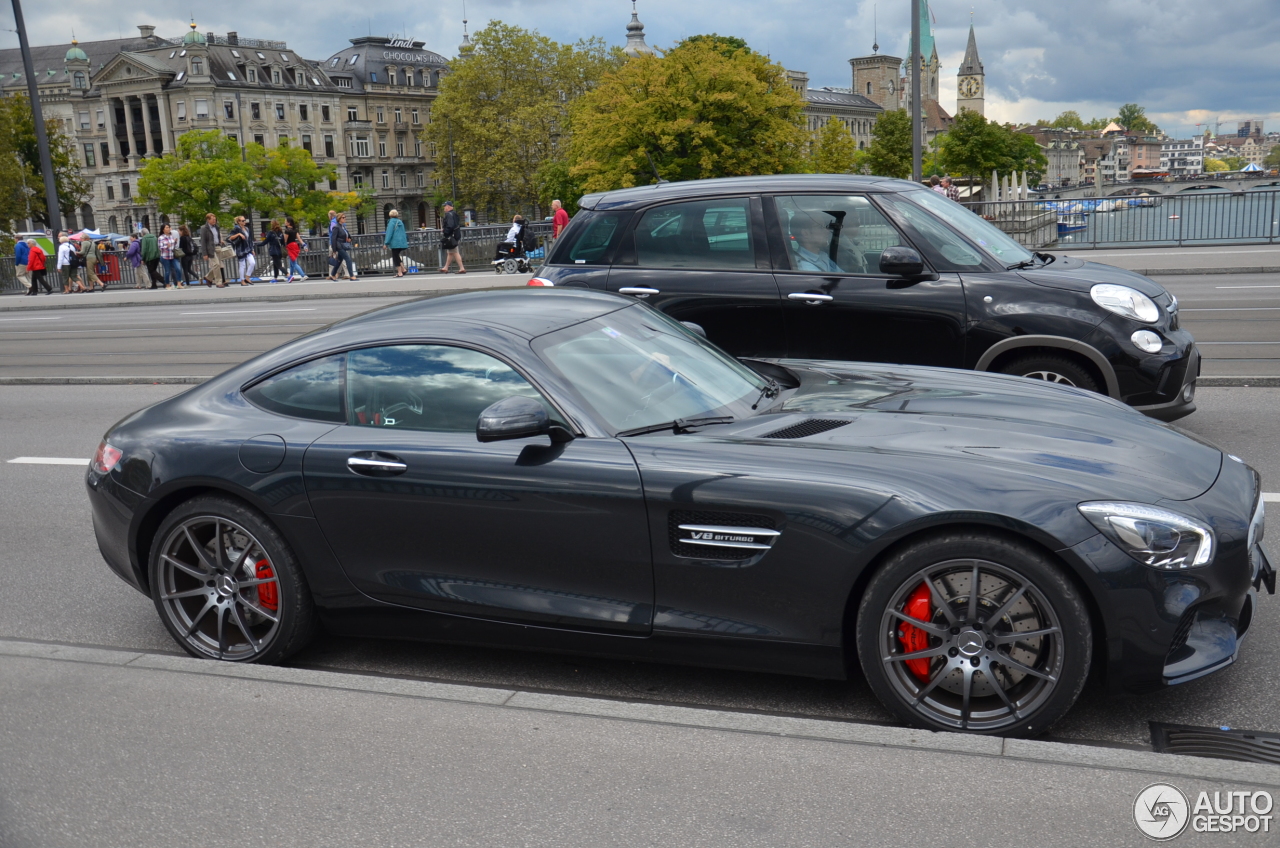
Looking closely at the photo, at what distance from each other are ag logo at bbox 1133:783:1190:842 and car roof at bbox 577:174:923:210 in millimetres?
5140

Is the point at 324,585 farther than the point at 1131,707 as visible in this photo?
Yes

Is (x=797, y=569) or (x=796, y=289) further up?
(x=796, y=289)

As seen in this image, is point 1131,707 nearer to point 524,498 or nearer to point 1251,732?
point 1251,732

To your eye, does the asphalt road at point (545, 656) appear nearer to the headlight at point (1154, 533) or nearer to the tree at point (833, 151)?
the headlight at point (1154, 533)

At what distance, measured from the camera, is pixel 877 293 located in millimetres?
7219

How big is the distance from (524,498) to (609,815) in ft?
4.02

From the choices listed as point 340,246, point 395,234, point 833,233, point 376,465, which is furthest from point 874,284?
point 340,246

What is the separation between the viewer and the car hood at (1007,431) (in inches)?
139

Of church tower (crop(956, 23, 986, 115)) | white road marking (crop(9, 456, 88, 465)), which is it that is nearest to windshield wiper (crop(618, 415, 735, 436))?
white road marking (crop(9, 456, 88, 465))

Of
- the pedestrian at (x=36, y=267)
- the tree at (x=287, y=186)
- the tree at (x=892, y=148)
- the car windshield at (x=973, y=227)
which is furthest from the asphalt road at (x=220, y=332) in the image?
the tree at (x=892, y=148)

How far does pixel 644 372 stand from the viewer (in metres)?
4.33

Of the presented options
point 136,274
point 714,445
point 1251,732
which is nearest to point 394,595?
point 714,445

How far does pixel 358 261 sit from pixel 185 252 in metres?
4.64

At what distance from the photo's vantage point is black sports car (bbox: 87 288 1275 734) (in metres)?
3.38
